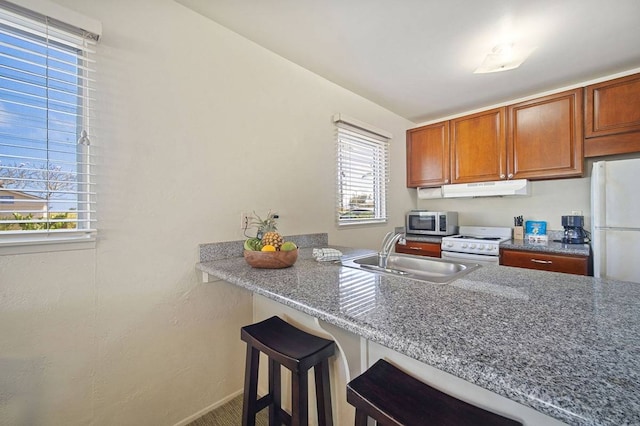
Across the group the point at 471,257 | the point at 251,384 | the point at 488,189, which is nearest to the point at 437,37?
the point at 488,189

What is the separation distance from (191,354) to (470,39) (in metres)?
2.63

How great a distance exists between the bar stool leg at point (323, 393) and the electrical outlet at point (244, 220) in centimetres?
98

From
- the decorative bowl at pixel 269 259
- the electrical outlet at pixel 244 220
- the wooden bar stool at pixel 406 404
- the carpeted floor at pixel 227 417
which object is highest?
the electrical outlet at pixel 244 220

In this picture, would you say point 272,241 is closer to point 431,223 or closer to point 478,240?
point 478,240

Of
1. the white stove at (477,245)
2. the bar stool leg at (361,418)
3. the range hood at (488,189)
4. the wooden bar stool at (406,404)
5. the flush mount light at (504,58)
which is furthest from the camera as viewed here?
the range hood at (488,189)

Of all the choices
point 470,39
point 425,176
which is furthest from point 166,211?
point 425,176

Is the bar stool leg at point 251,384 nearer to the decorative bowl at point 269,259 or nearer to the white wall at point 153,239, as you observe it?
the decorative bowl at point 269,259

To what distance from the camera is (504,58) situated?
1936mm

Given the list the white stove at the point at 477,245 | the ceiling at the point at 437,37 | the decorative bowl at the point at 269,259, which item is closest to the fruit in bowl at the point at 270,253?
the decorative bowl at the point at 269,259

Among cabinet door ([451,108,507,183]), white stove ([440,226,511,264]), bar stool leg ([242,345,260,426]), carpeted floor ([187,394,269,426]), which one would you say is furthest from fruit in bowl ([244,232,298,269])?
cabinet door ([451,108,507,183])

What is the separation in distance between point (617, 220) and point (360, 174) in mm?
1916

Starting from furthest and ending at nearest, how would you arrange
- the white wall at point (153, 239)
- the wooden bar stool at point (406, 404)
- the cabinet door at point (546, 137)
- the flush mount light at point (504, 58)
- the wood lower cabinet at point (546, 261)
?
the cabinet door at point (546, 137) < the wood lower cabinet at point (546, 261) < the flush mount light at point (504, 58) < the white wall at point (153, 239) < the wooden bar stool at point (406, 404)

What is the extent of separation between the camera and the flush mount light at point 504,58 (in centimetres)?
188

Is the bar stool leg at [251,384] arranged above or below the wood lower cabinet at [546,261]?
below
